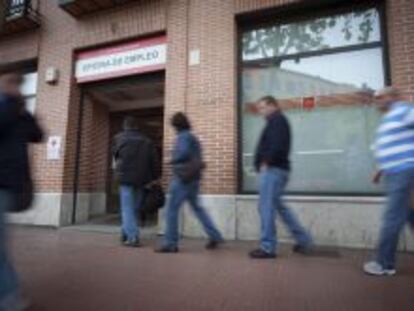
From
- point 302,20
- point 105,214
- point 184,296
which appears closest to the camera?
point 184,296

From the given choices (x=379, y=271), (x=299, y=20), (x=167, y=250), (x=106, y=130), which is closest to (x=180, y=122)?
(x=167, y=250)

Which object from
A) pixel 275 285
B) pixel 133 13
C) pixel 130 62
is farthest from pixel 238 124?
pixel 275 285

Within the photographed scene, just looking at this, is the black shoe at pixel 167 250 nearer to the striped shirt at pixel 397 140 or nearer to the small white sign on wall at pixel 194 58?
the striped shirt at pixel 397 140

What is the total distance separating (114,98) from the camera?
9398mm

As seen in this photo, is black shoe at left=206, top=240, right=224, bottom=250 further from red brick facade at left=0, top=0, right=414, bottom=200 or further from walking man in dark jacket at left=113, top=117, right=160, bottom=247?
red brick facade at left=0, top=0, right=414, bottom=200

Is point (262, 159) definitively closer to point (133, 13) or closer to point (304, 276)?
point (304, 276)

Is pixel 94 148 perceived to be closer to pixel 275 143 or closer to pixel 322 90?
pixel 322 90

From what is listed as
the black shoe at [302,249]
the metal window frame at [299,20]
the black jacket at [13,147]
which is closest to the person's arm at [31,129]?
the black jacket at [13,147]

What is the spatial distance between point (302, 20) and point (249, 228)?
3524 millimetres

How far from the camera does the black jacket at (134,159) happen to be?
5941 millimetres

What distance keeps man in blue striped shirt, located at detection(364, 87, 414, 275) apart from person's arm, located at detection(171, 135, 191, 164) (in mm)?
2276

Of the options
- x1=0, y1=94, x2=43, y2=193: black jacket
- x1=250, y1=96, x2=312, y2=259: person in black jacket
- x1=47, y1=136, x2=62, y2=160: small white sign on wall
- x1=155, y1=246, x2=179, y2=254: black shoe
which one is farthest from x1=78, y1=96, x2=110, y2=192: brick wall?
x1=0, y1=94, x2=43, y2=193: black jacket

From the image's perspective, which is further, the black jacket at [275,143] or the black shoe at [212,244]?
the black shoe at [212,244]

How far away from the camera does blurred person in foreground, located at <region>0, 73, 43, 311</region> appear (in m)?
2.74
